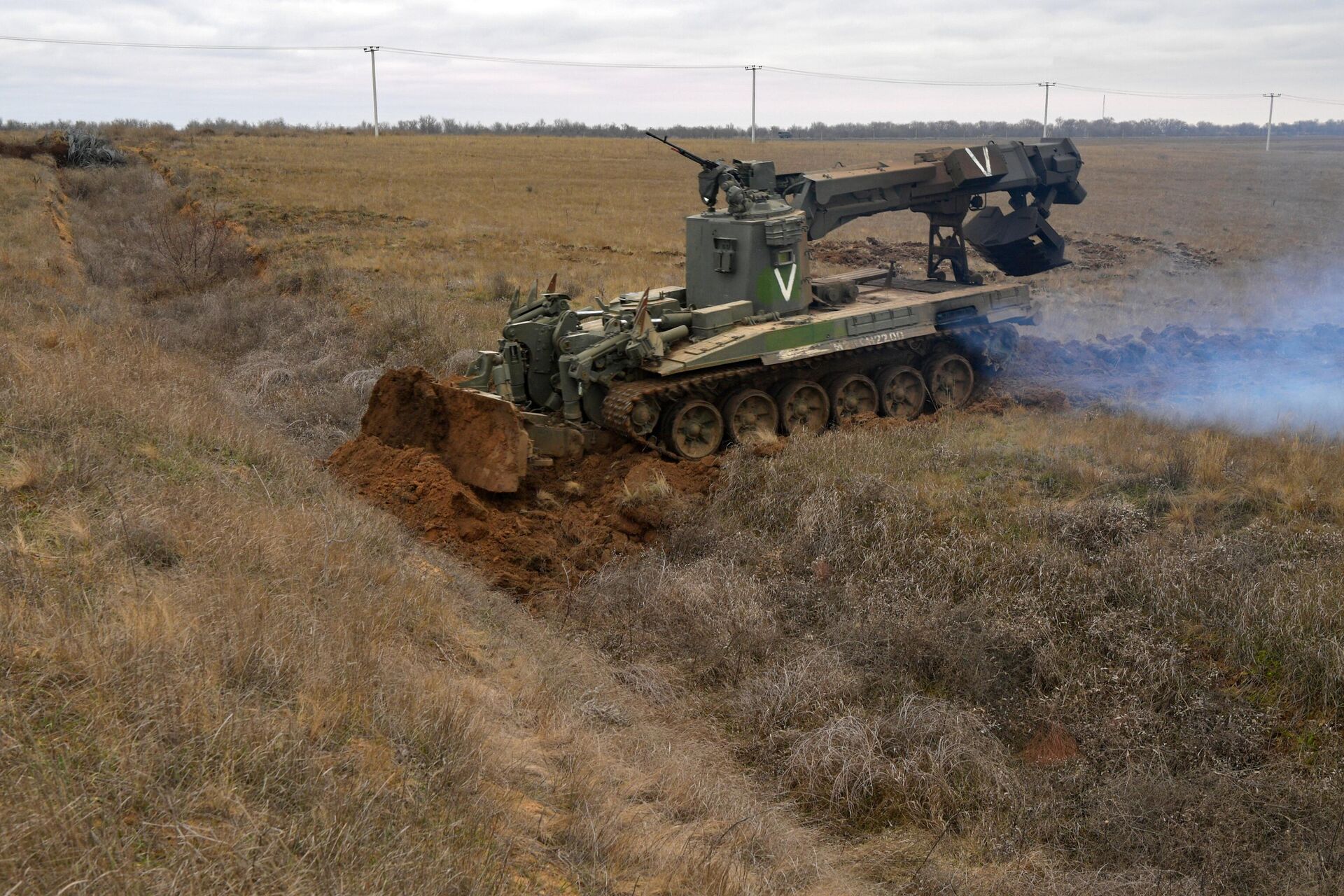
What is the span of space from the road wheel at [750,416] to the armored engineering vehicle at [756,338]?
2 cm

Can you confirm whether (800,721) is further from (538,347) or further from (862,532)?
(538,347)

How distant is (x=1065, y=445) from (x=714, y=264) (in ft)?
15.0

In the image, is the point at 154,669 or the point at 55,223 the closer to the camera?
the point at 154,669

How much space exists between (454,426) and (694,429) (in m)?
2.53

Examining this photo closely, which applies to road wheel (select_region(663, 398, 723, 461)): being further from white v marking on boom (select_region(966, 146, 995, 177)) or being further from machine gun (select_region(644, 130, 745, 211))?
white v marking on boom (select_region(966, 146, 995, 177))

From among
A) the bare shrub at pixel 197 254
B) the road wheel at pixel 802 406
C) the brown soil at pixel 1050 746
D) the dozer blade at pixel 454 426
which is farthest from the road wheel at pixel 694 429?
the bare shrub at pixel 197 254

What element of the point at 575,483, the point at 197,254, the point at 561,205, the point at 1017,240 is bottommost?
the point at 575,483

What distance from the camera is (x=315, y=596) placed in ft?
19.6

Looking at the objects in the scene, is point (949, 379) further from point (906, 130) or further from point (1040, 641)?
point (906, 130)

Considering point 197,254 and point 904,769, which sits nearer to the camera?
point 904,769

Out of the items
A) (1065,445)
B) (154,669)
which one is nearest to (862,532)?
(1065,445)

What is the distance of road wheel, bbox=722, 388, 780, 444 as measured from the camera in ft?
38.6

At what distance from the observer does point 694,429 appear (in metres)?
11.6

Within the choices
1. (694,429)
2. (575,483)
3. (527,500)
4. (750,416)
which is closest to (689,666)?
(527,500)
